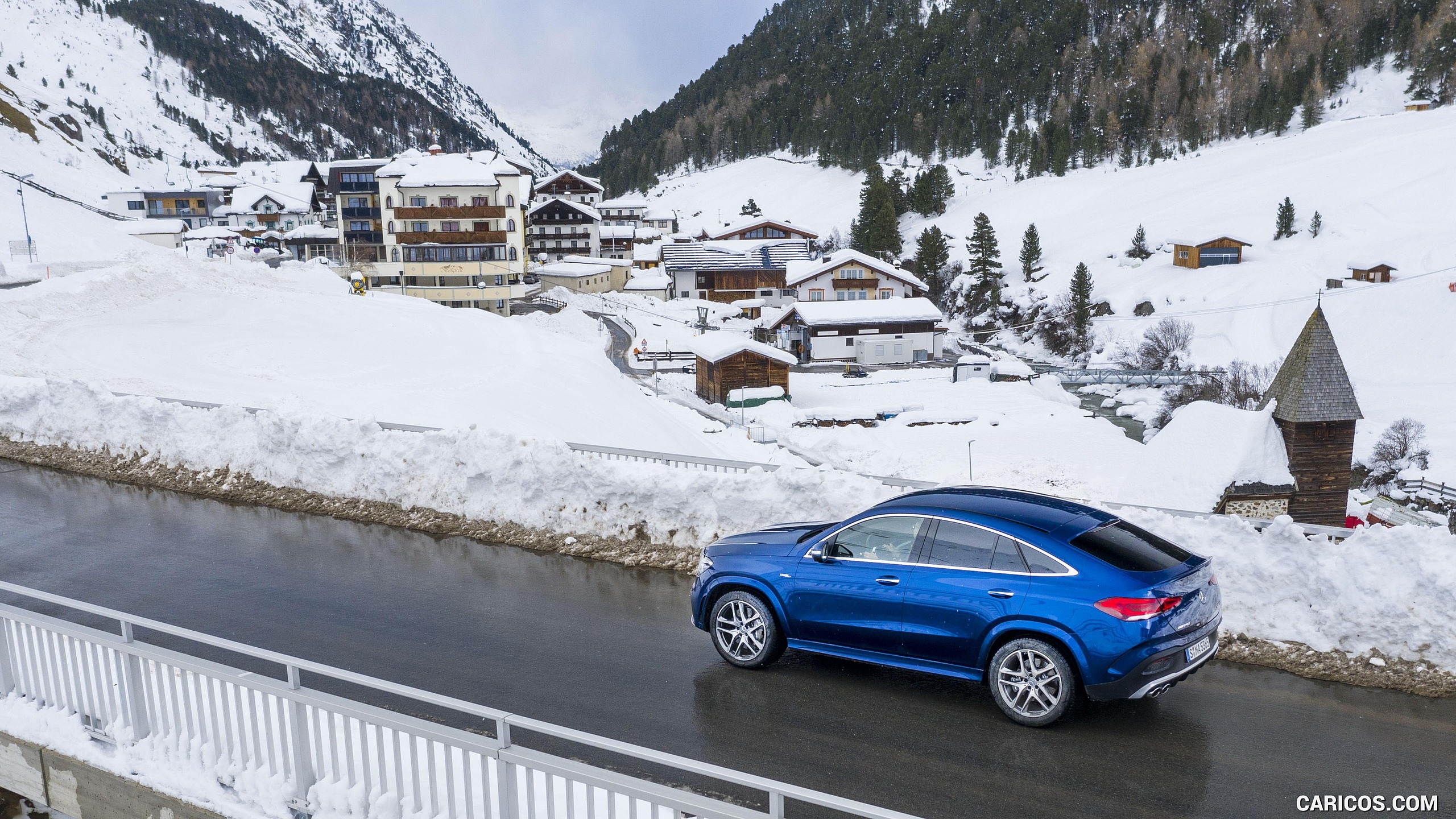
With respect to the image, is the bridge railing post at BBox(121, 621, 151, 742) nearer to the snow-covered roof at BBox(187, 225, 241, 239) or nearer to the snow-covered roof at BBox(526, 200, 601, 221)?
the snow-covered roof at BBox(187, 225, 241, 239)

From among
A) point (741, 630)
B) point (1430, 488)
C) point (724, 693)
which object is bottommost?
point (1430, 488)

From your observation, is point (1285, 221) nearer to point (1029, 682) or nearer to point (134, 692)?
point (1029, 682)

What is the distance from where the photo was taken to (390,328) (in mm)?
34094

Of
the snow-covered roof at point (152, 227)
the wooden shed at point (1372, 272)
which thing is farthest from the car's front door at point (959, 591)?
the snow-covered roof at point (152, 227)

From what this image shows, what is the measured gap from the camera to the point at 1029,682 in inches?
269

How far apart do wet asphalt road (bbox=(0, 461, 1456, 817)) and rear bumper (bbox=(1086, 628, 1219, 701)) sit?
1.44 feet

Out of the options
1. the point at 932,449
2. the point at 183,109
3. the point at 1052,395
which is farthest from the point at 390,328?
the point at 183,109

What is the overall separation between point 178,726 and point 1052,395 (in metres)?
58.5

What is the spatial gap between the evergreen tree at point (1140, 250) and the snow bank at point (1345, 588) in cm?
9009

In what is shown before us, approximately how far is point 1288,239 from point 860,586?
9648 centimetres

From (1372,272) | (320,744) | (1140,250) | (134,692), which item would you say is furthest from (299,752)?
(1140,250)

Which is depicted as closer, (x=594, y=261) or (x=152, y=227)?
(x=152, y=227)

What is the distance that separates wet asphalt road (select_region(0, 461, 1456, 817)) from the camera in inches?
247

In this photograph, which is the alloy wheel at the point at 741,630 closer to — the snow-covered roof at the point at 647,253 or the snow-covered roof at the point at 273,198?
the snow-covered roof at the point at 647,253
